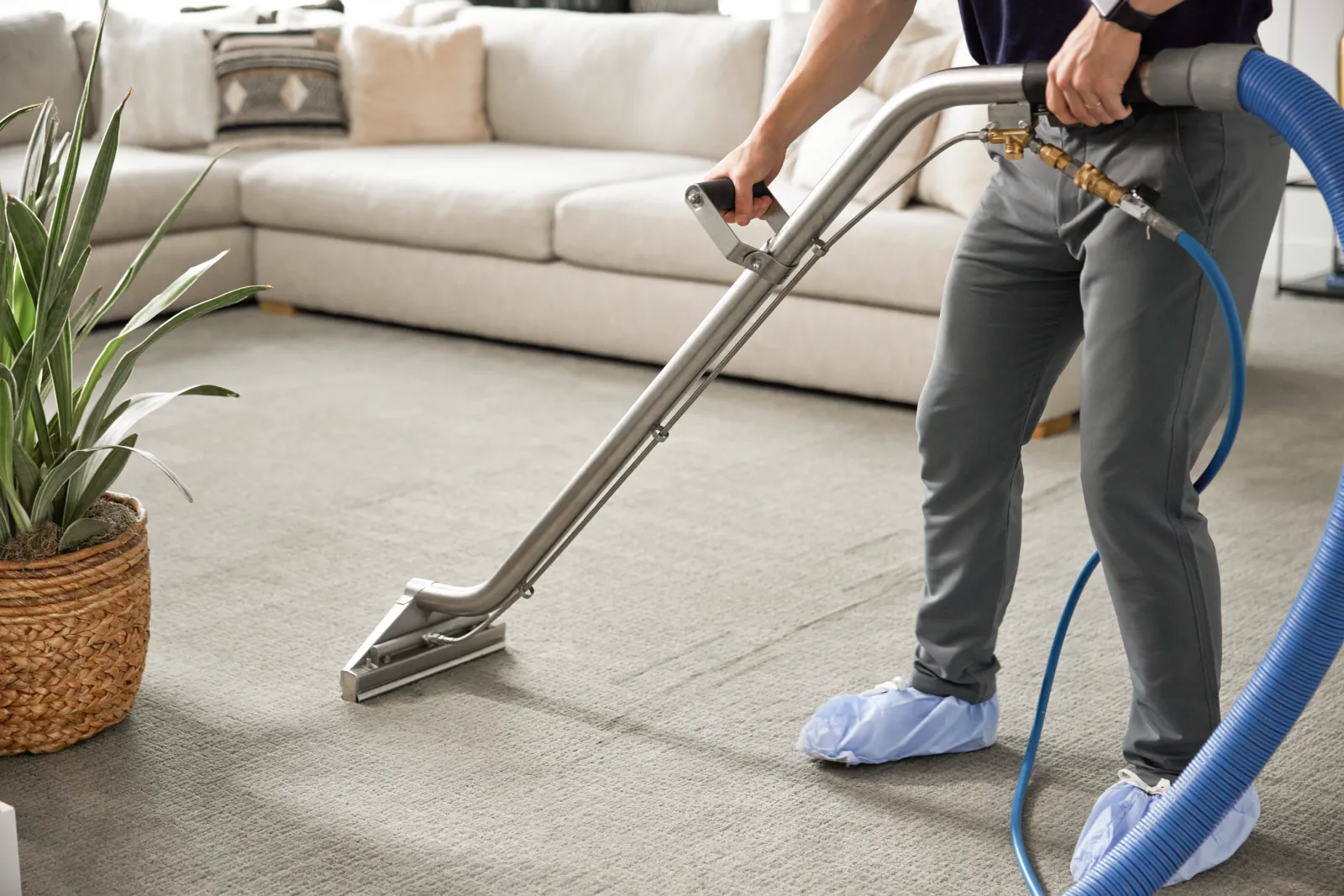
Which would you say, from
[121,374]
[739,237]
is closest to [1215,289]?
[121,374]

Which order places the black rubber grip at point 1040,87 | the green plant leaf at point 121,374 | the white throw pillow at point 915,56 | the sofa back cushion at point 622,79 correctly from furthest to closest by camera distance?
the sofa back cushion at point 622,79 → the white throw pillow at point 915,56 → the green plant leaf at point 121,374 → the black rubber grip at point 1040,87

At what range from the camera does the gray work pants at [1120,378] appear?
140 centimetres

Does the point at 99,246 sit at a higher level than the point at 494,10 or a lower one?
lower

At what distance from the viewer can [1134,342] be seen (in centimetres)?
142

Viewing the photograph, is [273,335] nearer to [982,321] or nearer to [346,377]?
[346,377]

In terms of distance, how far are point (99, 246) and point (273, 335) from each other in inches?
19.9

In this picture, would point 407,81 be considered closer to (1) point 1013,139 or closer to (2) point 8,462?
(2) point 8,462

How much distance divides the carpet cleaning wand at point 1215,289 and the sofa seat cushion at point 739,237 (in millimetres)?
1550

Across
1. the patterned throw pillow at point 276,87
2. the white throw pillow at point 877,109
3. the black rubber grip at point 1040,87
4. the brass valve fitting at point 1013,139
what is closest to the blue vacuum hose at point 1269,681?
the black rubber grip at point 1040,87

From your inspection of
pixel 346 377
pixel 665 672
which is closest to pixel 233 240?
pixel 346 377

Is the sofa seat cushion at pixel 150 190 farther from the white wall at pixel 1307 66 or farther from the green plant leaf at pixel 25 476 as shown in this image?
the white wall at pixel 1307 66

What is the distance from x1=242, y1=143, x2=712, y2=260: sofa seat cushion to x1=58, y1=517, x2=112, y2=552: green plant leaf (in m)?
2.18

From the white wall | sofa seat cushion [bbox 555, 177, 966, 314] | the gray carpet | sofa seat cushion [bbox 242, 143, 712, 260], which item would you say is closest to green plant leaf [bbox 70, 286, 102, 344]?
the gray carpet

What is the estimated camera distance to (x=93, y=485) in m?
1.80
